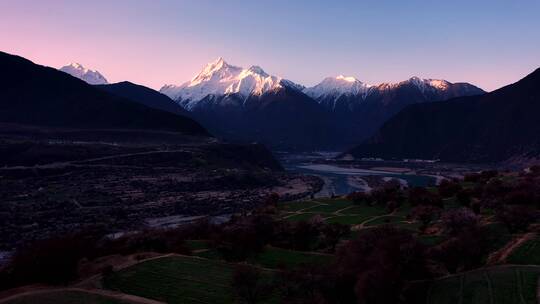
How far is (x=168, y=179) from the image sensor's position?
11338cm

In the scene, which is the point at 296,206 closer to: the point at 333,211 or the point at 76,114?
the point at 333,211

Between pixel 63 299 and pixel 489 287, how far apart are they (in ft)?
80.6

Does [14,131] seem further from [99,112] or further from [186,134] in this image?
[186,134]

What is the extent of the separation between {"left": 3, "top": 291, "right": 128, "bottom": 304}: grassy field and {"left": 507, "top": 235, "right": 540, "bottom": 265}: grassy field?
24690mm

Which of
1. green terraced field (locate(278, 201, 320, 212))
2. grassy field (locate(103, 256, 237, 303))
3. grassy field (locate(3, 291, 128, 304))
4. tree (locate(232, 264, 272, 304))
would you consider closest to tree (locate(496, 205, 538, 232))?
tree (locate(232, 264, 272, 304))

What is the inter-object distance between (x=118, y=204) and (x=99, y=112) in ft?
378

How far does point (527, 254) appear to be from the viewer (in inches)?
1300

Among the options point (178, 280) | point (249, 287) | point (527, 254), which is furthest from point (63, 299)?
point (527, 254)

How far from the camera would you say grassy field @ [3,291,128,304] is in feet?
98.0

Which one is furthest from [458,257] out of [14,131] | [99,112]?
[99,112]

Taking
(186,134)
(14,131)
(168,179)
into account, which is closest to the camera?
(168,179)

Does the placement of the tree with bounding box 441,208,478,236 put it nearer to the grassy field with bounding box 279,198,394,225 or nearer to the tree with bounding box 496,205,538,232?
the tree with bounding box 496,205,538,232

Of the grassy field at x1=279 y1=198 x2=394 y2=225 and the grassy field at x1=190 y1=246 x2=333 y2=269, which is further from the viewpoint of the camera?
the grassy field at x1=279 y1=198 x2=394 y2=225

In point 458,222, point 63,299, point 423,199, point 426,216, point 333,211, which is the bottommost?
point 63,299
